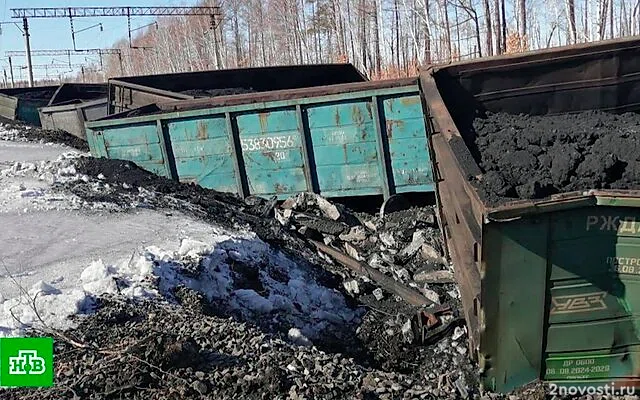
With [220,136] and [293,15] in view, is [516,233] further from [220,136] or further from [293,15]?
[293,15]

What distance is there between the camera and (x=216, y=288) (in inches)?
186

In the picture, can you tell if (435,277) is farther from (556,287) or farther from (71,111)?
(71,111)

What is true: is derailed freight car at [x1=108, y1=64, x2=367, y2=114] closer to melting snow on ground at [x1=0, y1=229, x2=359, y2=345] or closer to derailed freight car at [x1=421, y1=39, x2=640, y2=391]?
melting snow on ground at [x1=0, y1=229, x2=359, y2=345]

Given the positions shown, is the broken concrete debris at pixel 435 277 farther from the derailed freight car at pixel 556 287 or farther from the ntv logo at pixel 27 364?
the ntv logo at pixel 27 364

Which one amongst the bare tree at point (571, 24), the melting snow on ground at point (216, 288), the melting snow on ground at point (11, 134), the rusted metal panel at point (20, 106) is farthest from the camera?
the bare tree at point (571, 24)

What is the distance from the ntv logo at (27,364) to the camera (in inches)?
130

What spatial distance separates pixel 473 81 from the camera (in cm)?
520

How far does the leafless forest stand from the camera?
864 inches

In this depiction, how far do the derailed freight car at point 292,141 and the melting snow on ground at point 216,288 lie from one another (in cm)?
173

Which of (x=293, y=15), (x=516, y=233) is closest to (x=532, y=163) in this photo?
(x=516, y=233)

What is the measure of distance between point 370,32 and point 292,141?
2869 centimetres

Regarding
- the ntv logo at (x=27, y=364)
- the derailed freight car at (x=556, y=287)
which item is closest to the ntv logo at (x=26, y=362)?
the ntv logo at (x=27, y=364)

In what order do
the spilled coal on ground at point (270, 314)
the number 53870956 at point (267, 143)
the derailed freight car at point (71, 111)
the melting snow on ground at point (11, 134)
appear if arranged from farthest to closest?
1. the melting snow on ground at point (11, 134)
2. the derailed freight car at point (71, 111)
3. the number 53870956 at point (267, 143)
4. the spilled coal on ground at point (270, 314)
